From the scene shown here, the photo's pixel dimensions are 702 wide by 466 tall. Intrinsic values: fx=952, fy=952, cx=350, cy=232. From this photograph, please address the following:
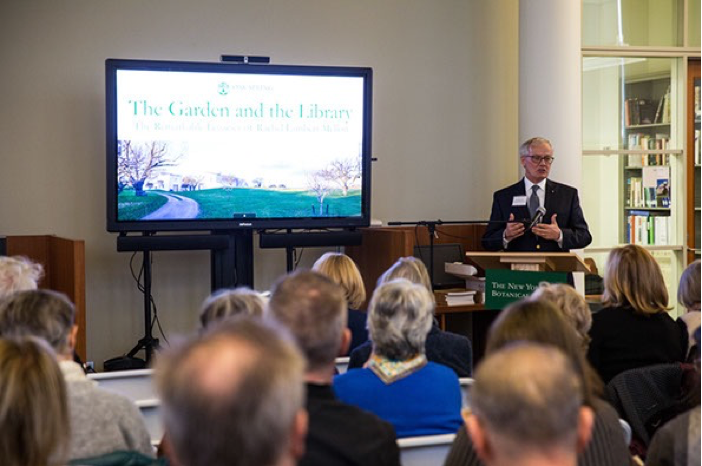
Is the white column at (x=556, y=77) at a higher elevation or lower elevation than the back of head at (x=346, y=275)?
higher

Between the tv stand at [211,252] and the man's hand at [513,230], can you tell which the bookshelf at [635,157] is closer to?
the man's hand at [513,230]

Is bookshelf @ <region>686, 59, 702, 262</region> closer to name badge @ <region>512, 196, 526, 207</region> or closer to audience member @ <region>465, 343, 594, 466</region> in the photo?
name badge @ <region>512, 196, 526, 207</region>

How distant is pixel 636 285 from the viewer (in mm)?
4027

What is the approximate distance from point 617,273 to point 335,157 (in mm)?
3049

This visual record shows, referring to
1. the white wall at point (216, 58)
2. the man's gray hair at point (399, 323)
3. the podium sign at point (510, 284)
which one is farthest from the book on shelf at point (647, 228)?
the man's gray hair at point (399, 323)

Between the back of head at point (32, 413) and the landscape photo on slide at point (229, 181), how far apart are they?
4608mm

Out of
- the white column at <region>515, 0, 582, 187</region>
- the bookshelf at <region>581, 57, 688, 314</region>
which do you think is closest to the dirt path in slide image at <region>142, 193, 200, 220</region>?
the white column at <region>515, 0, 582, 187</region>

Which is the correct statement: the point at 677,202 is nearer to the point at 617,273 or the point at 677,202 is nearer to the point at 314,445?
the point at 617,273

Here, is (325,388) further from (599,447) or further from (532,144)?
(532,144)

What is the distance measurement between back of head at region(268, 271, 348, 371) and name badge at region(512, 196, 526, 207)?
4084mm

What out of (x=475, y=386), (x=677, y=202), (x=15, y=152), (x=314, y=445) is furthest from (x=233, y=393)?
(x=677, y=202)

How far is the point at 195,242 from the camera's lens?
639cm

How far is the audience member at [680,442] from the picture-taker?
2188mm

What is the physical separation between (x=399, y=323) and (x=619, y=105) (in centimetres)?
557
